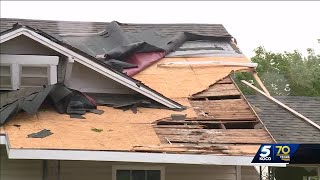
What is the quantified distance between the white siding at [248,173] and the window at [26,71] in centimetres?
425

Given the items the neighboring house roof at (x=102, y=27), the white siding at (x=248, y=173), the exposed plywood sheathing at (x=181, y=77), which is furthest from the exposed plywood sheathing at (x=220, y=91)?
the neighboring house roof at (x=102, y=27)

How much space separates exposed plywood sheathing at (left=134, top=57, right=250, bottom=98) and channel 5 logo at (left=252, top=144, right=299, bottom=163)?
2.95 meters

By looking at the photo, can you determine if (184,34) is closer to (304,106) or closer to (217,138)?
(304,106)

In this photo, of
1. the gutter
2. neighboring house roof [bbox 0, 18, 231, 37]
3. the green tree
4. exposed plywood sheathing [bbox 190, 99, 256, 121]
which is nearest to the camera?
the gutter

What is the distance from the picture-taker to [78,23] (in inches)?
523

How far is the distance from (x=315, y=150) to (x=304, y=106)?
340cm

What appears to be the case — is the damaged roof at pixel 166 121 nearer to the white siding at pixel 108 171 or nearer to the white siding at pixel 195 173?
the white siding at pixel 108 171

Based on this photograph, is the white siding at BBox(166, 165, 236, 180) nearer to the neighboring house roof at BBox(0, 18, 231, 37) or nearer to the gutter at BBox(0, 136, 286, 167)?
the gutter at BBox(0, 136, 286, 167)

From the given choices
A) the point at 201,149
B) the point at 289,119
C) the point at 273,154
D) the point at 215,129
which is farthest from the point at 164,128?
the point at 289,119

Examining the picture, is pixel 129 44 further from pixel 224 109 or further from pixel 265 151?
pixel 265 151

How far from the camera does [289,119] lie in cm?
1007

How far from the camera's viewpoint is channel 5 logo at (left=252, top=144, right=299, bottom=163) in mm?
6552

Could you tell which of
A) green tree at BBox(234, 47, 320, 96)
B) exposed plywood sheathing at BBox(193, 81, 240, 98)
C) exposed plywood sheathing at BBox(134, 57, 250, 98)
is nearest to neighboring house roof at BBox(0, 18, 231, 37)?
exposed plywood sheathing at BBox(134, 57, 250, 98)

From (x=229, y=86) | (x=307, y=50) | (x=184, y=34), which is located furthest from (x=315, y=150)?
(x=307, y=50)
